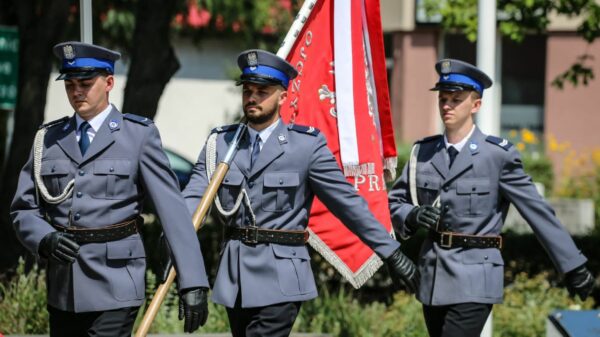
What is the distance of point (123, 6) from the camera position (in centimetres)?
1512

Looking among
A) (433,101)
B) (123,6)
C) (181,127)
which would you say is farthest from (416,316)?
(181,127)

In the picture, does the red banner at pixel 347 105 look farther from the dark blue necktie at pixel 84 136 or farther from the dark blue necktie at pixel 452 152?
the dark blue necktie at pixel 84 136

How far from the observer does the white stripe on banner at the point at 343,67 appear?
307 inches

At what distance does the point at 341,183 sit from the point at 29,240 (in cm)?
159

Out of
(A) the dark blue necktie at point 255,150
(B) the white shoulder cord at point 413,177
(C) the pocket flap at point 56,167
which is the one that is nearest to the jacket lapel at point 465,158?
(B) the white shoulder cord at point 413,177

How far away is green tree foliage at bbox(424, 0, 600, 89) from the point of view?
10609mm

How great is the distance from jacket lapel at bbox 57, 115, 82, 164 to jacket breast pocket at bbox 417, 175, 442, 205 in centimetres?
216

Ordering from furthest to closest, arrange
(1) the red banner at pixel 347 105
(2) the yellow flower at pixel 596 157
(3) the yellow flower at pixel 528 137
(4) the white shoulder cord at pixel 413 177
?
(3) the yellow flower at pixel 528 137 < (2) the yellow flower at pixel 596 157 < (1) the red banner at pixel 347 105 < (4) the white shoulder cord at pixel 413 177

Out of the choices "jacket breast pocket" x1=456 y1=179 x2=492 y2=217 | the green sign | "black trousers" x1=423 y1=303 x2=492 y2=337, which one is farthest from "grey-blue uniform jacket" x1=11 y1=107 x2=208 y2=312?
the green sign

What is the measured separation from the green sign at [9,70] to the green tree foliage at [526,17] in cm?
408

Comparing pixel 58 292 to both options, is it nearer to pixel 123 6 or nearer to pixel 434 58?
pixel 123 6

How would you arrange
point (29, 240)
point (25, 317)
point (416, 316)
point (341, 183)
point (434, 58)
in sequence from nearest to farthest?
point (29, 240), point (341, 183), point (25, 317), point (416, 316), point (434, 58)

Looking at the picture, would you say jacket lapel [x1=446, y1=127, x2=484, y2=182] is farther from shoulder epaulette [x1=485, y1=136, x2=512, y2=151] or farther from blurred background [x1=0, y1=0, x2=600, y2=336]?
blurred background [x1=0, y1=0, x2=600, y2=336]

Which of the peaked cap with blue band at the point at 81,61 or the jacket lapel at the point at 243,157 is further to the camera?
the jacket lapel at the point at 243,157
